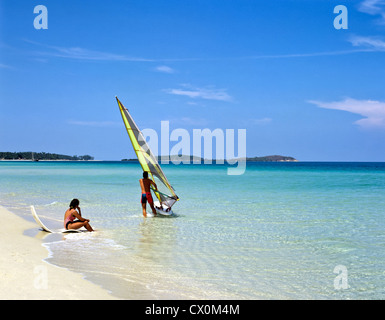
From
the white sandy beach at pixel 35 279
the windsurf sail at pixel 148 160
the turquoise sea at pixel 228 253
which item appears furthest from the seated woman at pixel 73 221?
the windsurf sail at pixel 148 160

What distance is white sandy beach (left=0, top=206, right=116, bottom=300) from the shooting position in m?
4.25

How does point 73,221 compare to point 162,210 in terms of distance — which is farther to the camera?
point 162,210

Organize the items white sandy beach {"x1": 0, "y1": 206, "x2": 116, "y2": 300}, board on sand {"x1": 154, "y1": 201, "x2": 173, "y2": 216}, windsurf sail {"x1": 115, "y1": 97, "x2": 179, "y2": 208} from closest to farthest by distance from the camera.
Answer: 1. white sandy beach {"x1": 0, "y1": 206, "x2": 116, "y2": 300}
2. windsurf sail {"x1": 115, "y1": 97, "x2": 179, "y2": 208}
3. board on sand {"x1": 154, "y1": 201, "x2": 173, "y2": 216}

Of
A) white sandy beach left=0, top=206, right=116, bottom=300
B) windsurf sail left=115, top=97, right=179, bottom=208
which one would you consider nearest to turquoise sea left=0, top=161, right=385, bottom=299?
white sandy beach left=0, top=206, right=116, bottom=300

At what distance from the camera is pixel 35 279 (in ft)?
15.6

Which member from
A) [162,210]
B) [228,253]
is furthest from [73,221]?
[228,253]

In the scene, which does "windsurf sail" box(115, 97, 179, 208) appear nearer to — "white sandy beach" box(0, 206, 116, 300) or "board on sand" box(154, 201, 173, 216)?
"board on sand" box(154, 201, 173, 216)

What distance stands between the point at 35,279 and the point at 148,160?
6.26 m

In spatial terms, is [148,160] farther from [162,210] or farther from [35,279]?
[35,279]

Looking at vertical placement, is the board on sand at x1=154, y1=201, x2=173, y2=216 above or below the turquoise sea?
above

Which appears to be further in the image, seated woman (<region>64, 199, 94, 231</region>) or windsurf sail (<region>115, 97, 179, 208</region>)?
windsurf sail (<region>115, 97, 179, 208</region>)

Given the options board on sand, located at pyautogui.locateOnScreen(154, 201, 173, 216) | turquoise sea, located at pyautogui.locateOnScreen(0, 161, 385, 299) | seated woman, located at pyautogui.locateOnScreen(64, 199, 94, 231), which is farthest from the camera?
board on sand, located at pyautogui.locateOnScreen(154, 201, 173, 216)

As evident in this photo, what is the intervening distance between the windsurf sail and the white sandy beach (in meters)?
4.37
